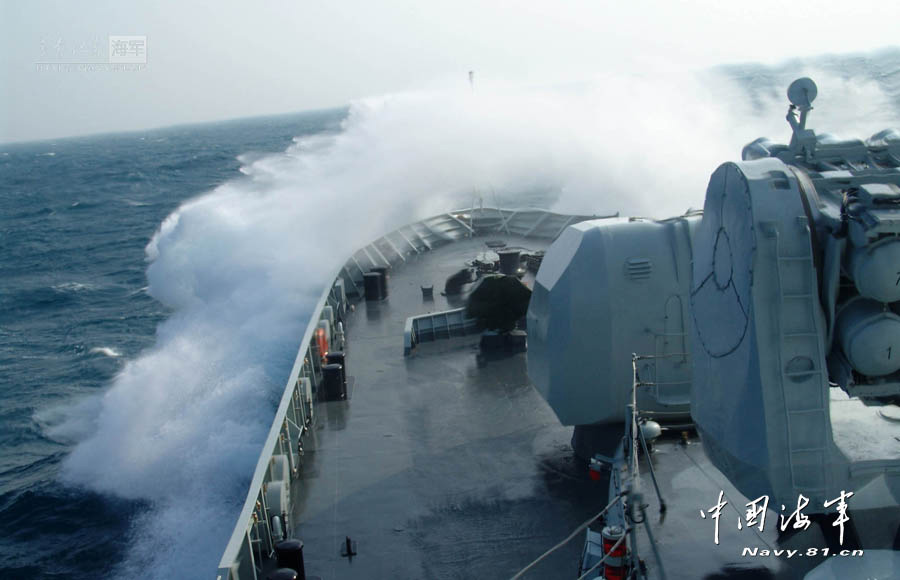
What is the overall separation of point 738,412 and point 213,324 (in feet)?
62.8

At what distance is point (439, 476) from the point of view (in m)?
9.74

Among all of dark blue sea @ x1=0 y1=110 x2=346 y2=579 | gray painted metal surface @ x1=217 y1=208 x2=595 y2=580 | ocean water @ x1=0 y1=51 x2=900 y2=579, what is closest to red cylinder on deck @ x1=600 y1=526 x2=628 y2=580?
gray painted metal surface @ x1=217 y1=208 x2=595 y2=580

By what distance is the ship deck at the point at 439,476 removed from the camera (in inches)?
316

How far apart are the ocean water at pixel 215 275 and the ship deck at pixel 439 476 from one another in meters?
3.03

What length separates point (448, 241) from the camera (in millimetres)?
23391

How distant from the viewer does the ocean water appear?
47.1 feet

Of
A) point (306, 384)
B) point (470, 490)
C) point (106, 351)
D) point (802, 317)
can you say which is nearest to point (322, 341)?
point (306, 384)

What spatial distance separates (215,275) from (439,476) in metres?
20.0

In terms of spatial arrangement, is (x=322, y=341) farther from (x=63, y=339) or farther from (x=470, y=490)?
(x=63, y=339)

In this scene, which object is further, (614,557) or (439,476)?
(439,476)

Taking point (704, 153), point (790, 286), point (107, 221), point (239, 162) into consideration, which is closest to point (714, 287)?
point (790, 286)

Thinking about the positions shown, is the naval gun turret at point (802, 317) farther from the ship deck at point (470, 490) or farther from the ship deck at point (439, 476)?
the ship deck at point (439, 476)

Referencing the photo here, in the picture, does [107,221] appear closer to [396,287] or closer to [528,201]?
[528,201]

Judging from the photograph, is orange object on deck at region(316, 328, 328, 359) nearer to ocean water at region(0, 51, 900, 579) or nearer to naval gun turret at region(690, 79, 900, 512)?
ocean water at region(0, 51, 900, 579)
